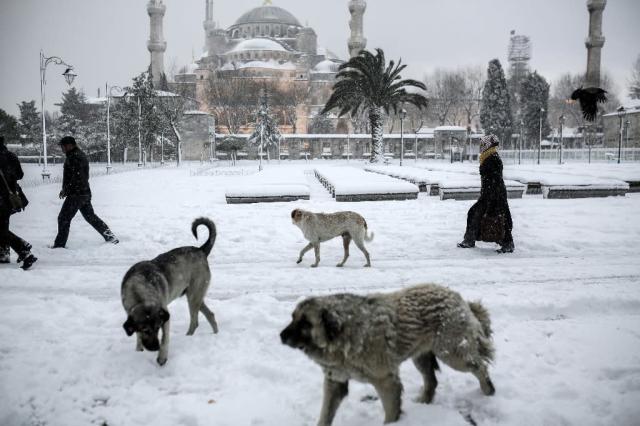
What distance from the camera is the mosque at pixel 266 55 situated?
6806 cm

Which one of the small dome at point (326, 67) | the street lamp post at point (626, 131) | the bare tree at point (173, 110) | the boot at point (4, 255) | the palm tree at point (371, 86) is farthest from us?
the small dome at point (326, 67)

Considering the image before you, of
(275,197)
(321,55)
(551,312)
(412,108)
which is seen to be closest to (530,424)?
(551,312)

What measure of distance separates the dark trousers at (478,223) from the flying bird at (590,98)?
434cm

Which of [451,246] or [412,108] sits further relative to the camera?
[412,108]

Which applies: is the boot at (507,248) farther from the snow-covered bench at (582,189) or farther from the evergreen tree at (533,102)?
the evergreen tree at (533,102)

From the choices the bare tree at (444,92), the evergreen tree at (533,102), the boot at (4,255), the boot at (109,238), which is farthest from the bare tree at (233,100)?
the boot at (4,255)

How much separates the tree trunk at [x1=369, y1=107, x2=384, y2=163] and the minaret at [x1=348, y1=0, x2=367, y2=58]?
103 feet

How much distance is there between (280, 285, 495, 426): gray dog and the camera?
2598 mm

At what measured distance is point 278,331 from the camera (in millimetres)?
4406

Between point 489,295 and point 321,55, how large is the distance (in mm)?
100797

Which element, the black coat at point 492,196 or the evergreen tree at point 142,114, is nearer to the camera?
the black coat at point 492,196

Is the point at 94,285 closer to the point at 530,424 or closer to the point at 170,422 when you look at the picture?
the point at 170,422

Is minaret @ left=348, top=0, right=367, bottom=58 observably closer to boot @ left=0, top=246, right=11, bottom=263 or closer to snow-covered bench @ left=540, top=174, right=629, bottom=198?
snow-covered bench @ left=540, top=174, right=629, bottom=198

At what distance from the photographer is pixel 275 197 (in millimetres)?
14078
